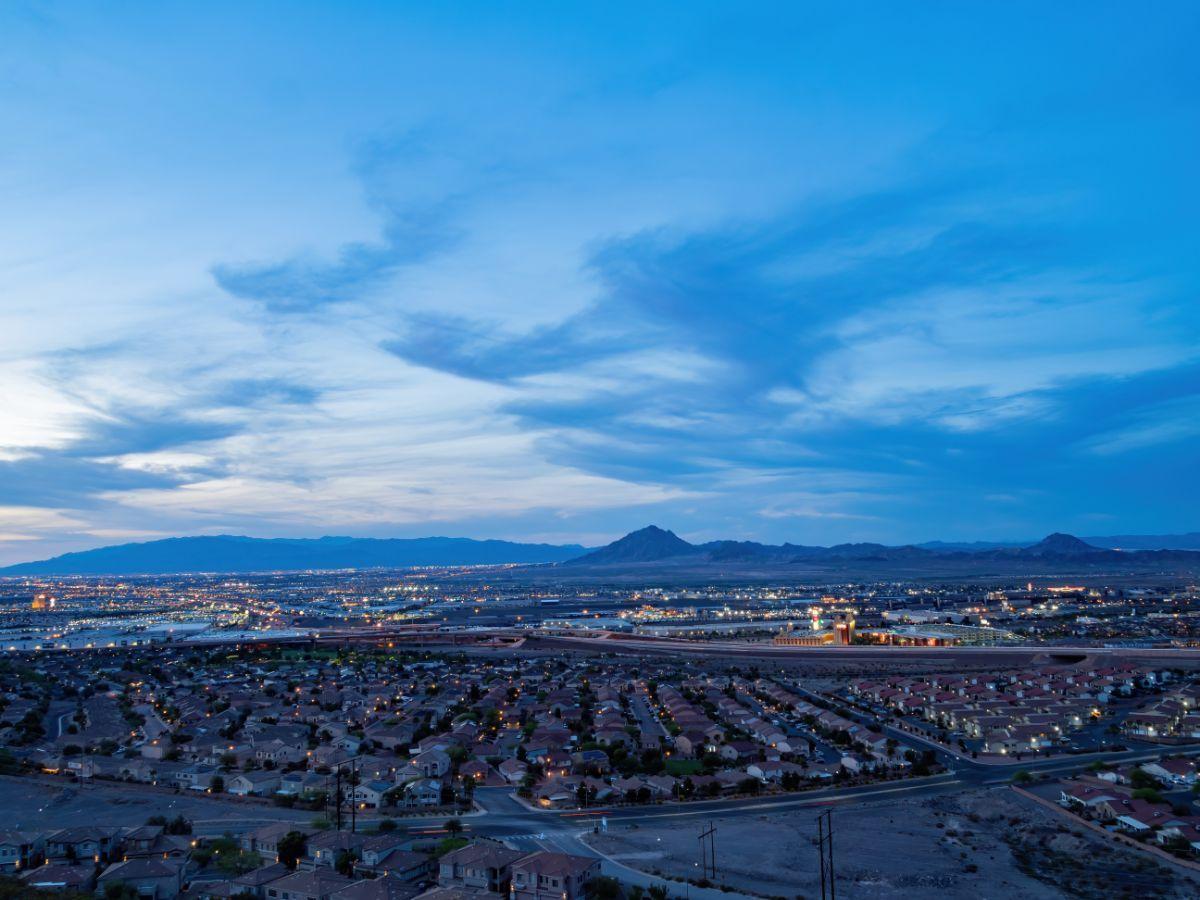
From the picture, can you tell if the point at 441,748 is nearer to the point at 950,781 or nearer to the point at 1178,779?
the point at 950,781

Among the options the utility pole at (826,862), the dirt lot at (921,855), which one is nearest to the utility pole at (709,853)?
the dirt lot at (921,855)

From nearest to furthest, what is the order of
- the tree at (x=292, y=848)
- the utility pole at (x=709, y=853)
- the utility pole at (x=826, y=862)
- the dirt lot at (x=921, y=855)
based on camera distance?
1. the utility pole at (x=826, y=862)
2. the dirt lot at (x=921, y=855)
3. the utility pole at (x=709, y=853)
4. the tree at (x=292, y=848)

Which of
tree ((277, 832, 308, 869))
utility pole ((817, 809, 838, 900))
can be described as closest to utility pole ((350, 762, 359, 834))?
tree ((277, 832, 308, 869))

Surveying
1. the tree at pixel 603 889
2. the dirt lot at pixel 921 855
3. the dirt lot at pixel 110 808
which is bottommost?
the dirt lot at pixel 110 808

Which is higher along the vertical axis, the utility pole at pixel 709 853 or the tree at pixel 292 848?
the tree at pixel 292 848

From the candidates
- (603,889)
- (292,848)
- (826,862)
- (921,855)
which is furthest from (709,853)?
(292,848)

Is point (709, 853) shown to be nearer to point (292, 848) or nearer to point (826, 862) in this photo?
point (826, 862)

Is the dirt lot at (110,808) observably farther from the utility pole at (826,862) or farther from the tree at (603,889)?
the utility pole at (826,862)

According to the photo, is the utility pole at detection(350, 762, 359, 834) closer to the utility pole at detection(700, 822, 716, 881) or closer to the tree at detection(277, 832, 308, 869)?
the tree at detection(277, 832, 308, 869)
